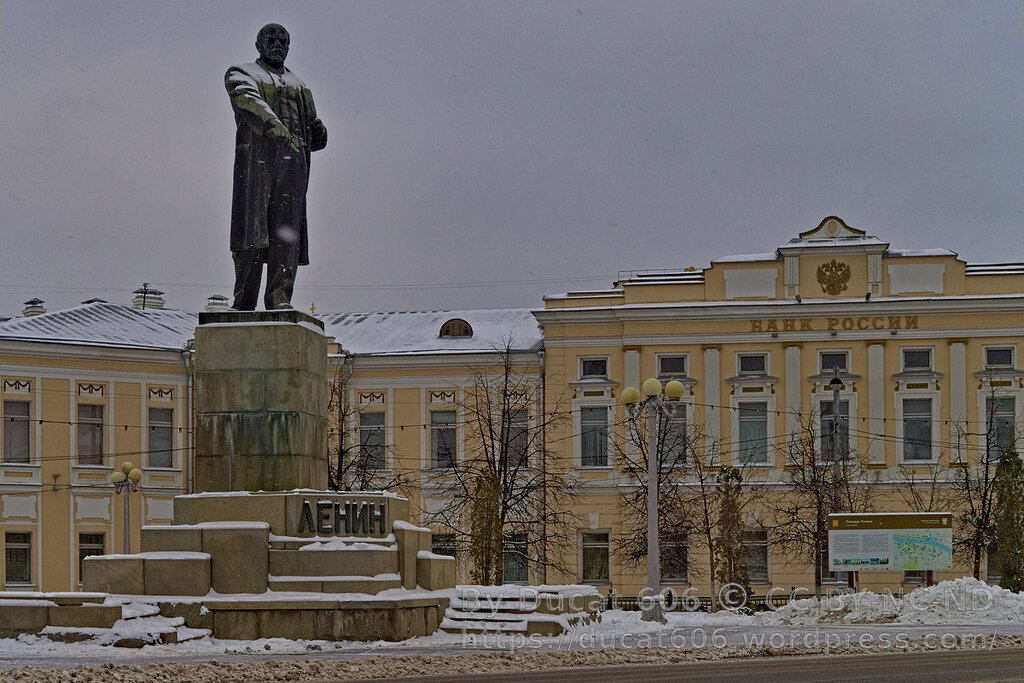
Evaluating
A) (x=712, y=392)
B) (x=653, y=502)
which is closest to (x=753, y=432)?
(x=712, y=392)

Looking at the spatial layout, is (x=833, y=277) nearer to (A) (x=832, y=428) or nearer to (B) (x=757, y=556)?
(A) (x=832, y=428)

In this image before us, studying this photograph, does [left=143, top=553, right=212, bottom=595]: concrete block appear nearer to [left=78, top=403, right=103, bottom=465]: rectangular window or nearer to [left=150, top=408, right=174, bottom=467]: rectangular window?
[left=78, top=403, right=103, bottom=465]: rectangular window

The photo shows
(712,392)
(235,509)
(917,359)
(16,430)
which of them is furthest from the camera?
(712,392)

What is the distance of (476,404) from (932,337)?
14319 mm

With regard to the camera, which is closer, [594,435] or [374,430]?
[594,435]

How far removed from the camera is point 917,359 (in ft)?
177

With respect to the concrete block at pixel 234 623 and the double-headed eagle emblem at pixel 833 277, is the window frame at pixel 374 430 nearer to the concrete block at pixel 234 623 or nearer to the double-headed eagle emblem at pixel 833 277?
the double-headed eagle emblem at pixel 833 277

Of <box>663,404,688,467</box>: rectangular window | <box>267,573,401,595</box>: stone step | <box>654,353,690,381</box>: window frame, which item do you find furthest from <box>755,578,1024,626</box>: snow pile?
<box>654,353,690,381</box>: window frame

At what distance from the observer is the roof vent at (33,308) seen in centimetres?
5809

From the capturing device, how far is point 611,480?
180 feet

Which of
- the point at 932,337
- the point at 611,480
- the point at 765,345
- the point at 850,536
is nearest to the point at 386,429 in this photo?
the point at 611,480

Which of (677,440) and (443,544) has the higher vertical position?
(677,440)

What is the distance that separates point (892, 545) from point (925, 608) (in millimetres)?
7455

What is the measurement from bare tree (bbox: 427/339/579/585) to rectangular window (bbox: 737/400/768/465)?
5.46 metres
